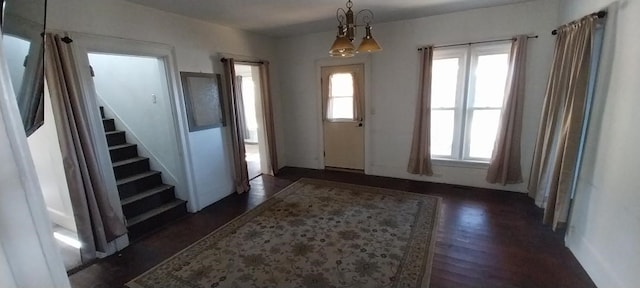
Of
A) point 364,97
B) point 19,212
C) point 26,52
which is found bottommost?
point 19,212

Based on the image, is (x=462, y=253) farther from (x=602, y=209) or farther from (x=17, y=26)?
(x=17, y=26)

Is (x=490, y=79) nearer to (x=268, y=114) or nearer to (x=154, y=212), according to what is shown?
(x=268, y=114)

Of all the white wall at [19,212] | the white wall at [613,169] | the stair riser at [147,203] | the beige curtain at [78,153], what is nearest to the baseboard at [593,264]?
the white wall at [613,169]

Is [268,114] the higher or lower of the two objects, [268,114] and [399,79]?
the lower

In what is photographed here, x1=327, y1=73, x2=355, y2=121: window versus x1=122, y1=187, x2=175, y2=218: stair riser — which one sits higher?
x1=327, y1=73, x2=355, y2=121: window

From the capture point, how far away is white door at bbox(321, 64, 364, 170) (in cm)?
458

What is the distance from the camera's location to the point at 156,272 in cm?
238

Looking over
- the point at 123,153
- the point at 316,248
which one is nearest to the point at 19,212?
the point at 316,248

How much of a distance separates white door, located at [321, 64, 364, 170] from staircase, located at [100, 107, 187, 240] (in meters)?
2.63

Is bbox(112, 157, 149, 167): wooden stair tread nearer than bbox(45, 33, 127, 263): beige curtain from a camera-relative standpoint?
No

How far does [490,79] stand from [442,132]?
0.95 meters

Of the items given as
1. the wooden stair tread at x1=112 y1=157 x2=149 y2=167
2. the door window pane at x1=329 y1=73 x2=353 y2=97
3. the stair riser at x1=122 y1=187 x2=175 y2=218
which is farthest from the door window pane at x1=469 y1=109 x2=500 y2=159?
the wooden stair tread at x1=112 y1=157 x2=149 y2=167

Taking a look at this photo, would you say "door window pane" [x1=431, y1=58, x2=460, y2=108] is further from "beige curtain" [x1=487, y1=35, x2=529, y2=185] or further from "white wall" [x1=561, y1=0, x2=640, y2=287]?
"white wall" [x1=561, y1=0, x2=640, y2=287]

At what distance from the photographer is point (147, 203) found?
335cm
